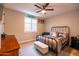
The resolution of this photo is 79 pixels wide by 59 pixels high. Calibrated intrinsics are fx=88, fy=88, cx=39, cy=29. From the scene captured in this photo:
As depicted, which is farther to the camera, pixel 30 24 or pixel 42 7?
pixel 30 24

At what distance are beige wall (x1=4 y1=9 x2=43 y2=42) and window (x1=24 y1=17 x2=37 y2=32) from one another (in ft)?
0.20

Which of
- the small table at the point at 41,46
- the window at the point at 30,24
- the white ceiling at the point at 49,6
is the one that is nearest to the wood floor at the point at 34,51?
the small table at the point at 41,46

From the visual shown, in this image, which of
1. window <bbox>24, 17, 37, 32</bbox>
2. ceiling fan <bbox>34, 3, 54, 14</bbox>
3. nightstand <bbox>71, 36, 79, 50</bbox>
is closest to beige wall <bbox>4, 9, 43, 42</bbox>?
window <bbox>24, 17, 37, 32</bbox>

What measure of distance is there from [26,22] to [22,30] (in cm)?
16

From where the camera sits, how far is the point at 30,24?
1.63 meters

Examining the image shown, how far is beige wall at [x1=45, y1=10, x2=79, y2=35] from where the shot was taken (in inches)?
59.0

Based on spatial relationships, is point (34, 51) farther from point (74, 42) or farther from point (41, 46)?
point (74, 42)

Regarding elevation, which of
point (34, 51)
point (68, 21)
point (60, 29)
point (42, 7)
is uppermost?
point (42, 7)

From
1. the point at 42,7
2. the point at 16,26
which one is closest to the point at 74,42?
the point at 42,7

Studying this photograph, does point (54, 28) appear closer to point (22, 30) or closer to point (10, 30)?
point (22, 30)

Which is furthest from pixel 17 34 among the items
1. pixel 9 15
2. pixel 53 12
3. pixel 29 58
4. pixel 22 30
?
pixel 53 12

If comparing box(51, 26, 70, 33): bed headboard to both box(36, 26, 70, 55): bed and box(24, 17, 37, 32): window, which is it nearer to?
box(36, 26, 70, 55): bed

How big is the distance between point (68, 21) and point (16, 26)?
92cm

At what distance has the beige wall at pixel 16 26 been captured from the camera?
1.40m
